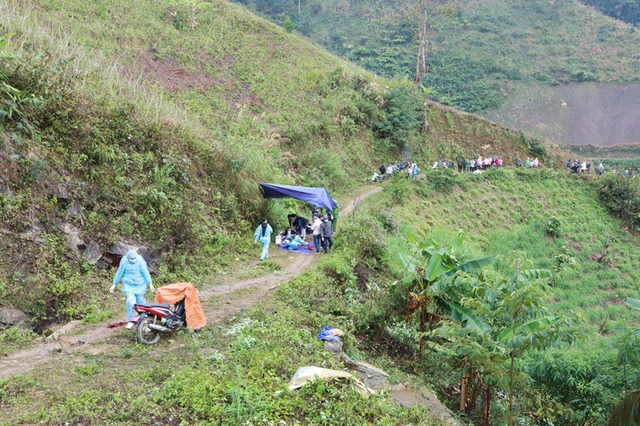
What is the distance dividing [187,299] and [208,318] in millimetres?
973

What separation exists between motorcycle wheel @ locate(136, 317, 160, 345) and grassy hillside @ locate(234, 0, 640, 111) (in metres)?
48.3

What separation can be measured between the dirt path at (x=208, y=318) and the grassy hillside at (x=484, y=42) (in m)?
43.7

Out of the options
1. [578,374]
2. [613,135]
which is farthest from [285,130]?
[613,135]

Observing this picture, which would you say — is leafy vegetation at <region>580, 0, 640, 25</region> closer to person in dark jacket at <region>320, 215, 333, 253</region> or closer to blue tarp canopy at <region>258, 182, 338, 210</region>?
blue tarp canopy at <region>258, 182, 338, 210</region>

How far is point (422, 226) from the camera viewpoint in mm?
20250

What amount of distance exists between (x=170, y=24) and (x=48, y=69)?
18071mm

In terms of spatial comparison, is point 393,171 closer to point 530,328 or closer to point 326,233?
point 326,233

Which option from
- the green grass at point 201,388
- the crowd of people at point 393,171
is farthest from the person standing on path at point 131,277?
the crowd of people at point 393,171

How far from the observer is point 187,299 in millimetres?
7609

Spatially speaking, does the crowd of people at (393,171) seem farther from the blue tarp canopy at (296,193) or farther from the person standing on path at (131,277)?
the person standing on path at (131,277)

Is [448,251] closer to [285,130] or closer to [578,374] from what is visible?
[578,374]

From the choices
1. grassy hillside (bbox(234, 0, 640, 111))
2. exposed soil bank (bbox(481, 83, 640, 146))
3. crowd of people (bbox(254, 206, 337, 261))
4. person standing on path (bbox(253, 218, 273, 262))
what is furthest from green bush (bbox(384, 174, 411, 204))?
exposed soil bank (bbox(481, 83, 640, 146))

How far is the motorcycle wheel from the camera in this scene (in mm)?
7098

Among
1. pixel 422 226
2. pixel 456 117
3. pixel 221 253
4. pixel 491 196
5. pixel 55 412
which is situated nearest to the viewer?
pixel 55 412
